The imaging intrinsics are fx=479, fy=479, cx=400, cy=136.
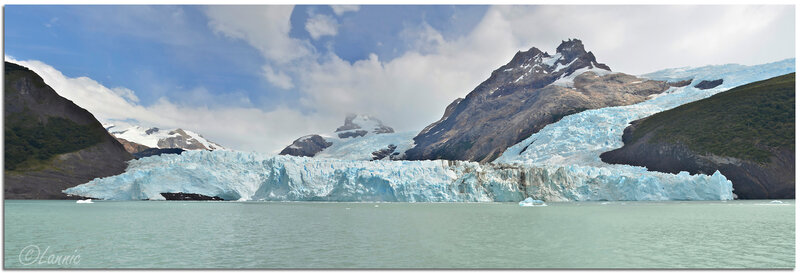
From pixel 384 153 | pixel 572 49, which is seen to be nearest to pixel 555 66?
pixel 572 49

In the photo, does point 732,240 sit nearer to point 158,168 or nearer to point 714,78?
point 158,168

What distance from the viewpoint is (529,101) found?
495ft

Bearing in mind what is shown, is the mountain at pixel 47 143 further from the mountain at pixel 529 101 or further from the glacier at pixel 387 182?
the mountain at pixel 529 101

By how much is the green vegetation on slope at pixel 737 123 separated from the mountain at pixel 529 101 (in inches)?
1687

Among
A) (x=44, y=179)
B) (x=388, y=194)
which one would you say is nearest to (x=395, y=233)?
(x=388, y=194)

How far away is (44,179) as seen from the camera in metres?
64.1

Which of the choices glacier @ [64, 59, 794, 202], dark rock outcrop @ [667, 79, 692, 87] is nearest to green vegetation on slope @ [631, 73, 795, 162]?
glacier @ [64, 59, 794, 202]

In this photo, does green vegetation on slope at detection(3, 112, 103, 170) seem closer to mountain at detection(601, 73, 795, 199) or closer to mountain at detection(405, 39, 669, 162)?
mountain at detection(601, 73, 795, 199)

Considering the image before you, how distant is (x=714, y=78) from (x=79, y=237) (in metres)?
141

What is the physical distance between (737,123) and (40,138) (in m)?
105

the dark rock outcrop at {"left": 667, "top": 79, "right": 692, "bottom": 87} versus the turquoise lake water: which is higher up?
the dark rock outcrop at {"left": 667, "top": 79, "right": 692, "bottom": 87}

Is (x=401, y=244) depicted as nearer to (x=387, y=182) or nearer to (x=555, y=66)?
(x=387, y=182)


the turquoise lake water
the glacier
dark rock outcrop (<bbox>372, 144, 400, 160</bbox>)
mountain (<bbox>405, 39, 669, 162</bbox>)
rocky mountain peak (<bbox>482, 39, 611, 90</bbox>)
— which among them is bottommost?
the turquoise lake water

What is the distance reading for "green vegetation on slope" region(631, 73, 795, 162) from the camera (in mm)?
64188
